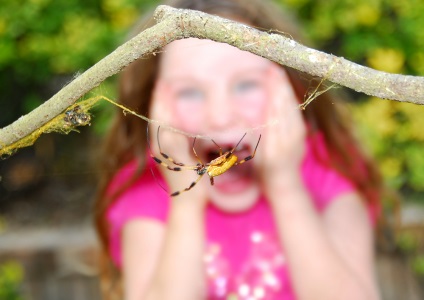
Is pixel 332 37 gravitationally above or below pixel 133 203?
above

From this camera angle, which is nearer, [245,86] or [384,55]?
[245,86]

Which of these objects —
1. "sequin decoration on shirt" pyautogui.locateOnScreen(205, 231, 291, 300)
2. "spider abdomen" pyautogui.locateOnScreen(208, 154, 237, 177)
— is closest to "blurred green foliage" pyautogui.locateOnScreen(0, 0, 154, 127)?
"sequin decoration on shirt" pyautogui.locateOnScreen(205, 231, 291, 300)

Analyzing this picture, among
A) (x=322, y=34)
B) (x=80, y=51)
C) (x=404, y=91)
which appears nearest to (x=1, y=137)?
(x=404, y=91)

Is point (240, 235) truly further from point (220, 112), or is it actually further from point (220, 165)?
point (220, 165)

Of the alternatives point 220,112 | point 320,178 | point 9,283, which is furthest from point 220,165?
point 9,283

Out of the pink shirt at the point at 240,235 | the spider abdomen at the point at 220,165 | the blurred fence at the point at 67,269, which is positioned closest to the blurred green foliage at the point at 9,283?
the blurred fence at the point at 67,269

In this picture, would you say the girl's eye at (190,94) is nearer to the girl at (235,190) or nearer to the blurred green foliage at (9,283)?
the girl at (235,190)
